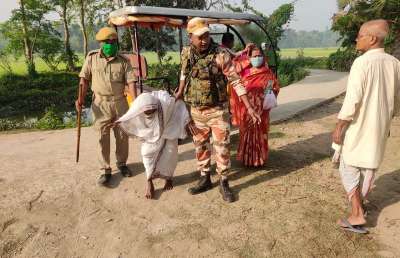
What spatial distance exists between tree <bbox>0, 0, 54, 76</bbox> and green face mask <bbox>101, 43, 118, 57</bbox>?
23.1m

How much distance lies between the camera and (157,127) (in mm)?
4125

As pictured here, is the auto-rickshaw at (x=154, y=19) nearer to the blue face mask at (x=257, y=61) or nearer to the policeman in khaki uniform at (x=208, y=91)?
the policeman in khaki uniform at (x=208, y=91)

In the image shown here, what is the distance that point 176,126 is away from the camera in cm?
427

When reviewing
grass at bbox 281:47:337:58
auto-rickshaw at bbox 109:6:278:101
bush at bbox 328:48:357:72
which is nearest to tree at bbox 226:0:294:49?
bush at bbox 328:48:357:72

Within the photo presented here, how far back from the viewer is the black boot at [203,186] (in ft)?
14.2

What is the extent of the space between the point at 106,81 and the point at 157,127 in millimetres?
887

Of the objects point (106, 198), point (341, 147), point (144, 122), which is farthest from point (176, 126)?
point (341, 147)

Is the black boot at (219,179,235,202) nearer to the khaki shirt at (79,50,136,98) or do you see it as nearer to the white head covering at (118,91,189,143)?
the white head covering at (118,91,189,143)

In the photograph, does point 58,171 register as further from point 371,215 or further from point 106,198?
point 371,215

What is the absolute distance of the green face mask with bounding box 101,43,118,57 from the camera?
4246 mm

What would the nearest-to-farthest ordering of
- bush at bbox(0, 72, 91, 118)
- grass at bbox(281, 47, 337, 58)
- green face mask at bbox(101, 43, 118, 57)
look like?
1. green face mask at bbox(101, 43, 118, 57)
2. bush at bbox(0, 72, 91, 118)
3. grass at bbox(281, 47, 337, 58)

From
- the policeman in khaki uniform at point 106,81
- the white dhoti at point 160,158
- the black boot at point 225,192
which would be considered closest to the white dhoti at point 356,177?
the black boot at point 225,192

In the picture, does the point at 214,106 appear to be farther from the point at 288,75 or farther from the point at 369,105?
the point at 288,75

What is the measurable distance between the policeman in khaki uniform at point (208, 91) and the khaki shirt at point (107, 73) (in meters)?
0.75
